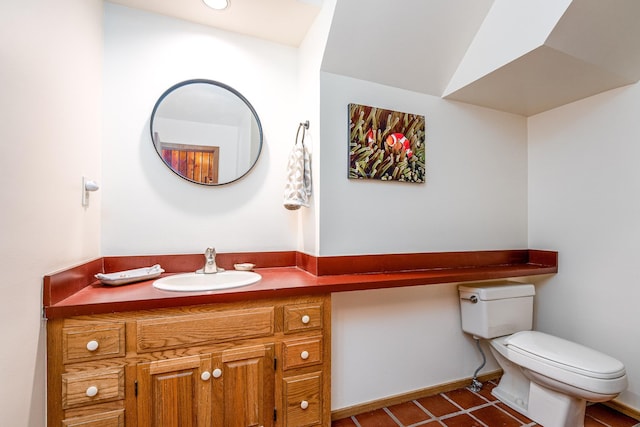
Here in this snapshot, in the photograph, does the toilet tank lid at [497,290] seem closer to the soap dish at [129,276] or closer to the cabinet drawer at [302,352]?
the cabinet drawer at [302,352]

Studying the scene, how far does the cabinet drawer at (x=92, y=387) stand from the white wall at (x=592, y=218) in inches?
107

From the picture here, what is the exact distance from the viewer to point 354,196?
1.76 meters

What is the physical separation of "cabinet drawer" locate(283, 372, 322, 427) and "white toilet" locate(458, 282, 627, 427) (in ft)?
3.83

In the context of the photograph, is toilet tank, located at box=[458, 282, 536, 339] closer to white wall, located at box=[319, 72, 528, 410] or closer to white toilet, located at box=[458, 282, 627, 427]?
white toilet, located at box=[458, 282, 627, 427]

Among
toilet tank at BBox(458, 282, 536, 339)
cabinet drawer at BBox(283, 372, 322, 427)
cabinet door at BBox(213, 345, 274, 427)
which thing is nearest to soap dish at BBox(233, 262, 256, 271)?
cabinet door at BBox(213, 345, 274, 427)

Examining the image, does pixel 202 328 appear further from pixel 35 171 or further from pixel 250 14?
pixel 250 14

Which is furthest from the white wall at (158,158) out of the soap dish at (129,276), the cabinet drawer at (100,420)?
the cabinet drawer at (100,420)

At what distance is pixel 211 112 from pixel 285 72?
0.58m

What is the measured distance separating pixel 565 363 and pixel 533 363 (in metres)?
0.16

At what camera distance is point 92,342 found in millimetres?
1085

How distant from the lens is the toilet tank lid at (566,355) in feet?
4.76

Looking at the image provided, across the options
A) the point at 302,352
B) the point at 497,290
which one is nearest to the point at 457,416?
the point at 497,290

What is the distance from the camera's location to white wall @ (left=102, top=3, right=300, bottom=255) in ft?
5.25

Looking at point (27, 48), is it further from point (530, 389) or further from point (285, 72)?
point (530, 389)
